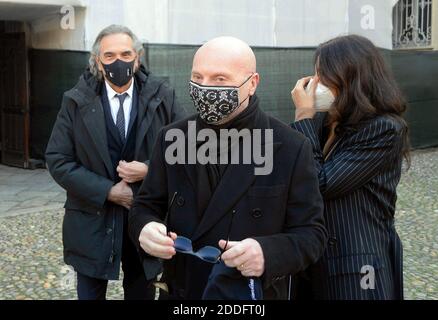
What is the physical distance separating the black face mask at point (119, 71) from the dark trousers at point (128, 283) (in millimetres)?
703

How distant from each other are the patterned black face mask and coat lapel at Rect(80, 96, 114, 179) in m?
0.97

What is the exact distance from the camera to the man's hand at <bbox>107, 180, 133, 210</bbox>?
8.87ft

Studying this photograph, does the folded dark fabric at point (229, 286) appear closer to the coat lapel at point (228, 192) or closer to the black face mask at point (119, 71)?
the coat lapel at point (228, 192)

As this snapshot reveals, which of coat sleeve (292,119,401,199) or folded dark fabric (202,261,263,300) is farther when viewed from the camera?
coat sleeve (292,119,401,199)

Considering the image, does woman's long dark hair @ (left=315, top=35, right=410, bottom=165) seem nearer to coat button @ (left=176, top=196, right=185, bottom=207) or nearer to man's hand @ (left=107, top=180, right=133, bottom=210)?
coat button @ (left=176, top=196, right=185, bottom=207)

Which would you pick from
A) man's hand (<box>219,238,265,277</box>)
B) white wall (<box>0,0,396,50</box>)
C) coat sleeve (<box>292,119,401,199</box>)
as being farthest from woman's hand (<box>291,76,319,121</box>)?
white wall (<box>0,0,396,50</box>)

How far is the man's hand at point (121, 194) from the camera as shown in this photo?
2703 millimetres

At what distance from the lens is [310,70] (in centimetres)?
1017

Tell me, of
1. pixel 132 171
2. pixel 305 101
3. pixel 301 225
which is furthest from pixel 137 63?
pixel 301 225

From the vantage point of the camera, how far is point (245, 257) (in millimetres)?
1719

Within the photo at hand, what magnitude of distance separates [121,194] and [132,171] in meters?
0.13

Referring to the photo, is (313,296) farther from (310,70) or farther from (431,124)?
(431,124)

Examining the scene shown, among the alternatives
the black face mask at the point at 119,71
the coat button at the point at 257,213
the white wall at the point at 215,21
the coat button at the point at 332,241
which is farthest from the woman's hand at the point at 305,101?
the white wall at the point at 215,21

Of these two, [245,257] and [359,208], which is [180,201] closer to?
[245,257]
